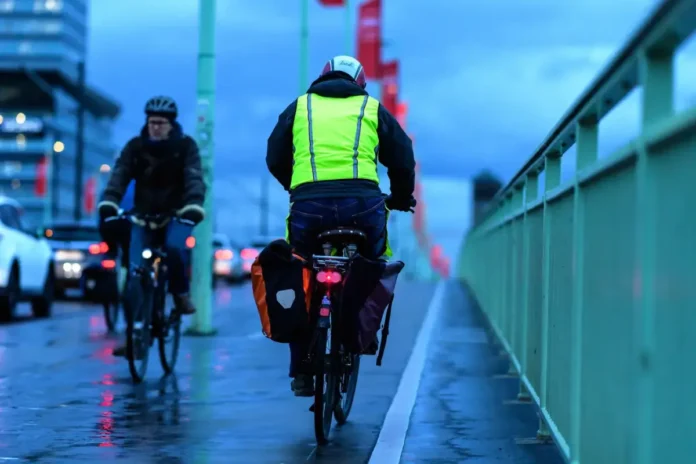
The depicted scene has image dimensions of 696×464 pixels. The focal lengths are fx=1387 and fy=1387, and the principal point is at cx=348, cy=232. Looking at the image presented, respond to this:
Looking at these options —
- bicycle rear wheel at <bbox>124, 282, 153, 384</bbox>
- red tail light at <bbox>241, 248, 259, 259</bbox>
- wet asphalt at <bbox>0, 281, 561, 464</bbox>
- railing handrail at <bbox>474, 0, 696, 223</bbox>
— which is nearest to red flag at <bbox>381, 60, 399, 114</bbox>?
red tail light at <bbox>241, 248, 259, 259</bbox>

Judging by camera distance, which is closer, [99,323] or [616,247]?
[616,247]

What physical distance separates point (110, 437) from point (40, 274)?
43.5 feet

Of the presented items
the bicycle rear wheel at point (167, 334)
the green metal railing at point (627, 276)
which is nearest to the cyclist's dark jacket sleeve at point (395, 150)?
the green metal railing at point (627, 276)

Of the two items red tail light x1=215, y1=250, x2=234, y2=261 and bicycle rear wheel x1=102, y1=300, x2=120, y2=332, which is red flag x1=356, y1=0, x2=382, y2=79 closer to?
red tail light x1=215, y1=250, x2=234, y2=261

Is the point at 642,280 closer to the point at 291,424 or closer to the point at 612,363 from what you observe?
the point at 612,363

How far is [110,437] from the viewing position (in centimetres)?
Answer: 727

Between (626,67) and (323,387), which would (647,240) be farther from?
(323,387)

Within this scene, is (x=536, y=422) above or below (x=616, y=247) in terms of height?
below

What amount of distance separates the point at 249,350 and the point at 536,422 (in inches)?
225

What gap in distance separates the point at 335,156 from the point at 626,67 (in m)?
2.91

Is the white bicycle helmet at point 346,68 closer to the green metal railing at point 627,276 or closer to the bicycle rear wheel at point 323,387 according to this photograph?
the green metal railing at point 627,276

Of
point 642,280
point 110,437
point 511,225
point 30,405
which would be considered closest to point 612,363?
point 642,280

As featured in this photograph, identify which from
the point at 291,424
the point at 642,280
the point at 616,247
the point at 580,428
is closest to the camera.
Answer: the point at 642,280

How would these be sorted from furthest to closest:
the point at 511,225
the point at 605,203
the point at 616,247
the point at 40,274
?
the point at 40,274 → the point at 511,225 → the point at 605,203 → the point at 616,247
